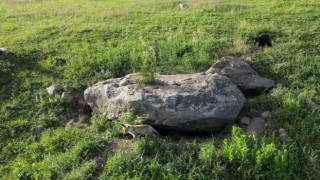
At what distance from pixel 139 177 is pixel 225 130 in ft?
7.04

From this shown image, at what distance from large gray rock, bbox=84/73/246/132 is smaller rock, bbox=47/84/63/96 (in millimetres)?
1225

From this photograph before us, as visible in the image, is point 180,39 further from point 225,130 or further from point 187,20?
point 225,130

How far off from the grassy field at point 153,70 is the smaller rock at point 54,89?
192 millimetres

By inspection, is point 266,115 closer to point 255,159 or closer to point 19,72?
point 255,159

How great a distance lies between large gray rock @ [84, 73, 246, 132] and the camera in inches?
305

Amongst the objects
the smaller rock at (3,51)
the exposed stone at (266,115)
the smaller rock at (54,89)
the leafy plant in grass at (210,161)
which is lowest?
the leafy plant in grass at (210,161)

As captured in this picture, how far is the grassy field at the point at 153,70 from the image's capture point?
6.95m

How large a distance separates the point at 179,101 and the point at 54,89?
3.39 m

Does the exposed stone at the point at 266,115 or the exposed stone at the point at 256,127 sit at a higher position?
the exposed stone at the point at 266,115

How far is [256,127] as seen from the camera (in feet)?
26.2

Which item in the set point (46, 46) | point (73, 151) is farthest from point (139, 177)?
point (46, 46)

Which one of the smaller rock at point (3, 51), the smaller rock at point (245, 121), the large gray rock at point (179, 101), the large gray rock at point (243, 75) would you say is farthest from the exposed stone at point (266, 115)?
the smaller rock at point (3, 51)

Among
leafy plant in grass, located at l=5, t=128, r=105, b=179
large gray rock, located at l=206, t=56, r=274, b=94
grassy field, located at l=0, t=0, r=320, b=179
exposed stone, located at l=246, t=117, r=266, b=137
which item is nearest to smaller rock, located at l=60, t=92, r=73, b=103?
grassy field, located at l=0, t=0, r=320, b=179

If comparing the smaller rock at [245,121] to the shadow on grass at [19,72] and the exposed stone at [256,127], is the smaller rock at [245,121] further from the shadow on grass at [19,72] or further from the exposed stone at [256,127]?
the shadow on grass at [19,72]
